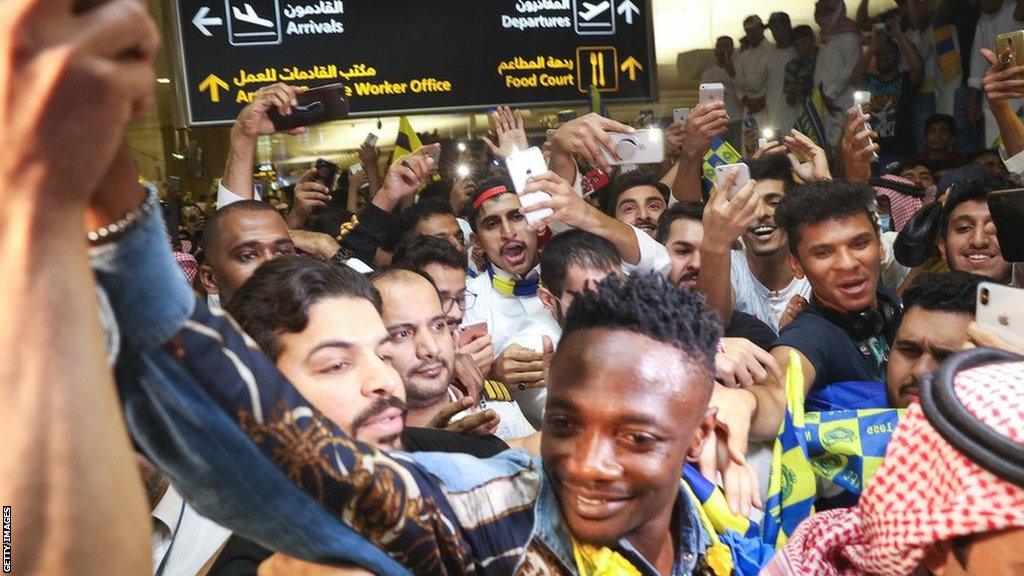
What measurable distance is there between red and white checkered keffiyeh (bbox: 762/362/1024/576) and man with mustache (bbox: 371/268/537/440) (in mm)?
1090

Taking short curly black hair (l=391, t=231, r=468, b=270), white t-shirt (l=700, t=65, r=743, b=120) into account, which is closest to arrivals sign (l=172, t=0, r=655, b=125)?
short curly black hair (l=391, t=231, r=468, b=270)

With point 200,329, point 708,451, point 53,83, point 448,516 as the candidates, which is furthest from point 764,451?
point 53,83

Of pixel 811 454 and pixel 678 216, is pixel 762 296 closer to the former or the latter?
pixel 678 216

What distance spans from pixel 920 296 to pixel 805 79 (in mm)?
6559

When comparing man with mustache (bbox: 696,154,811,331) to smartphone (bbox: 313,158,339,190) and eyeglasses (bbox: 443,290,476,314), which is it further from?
smartphone (bbox: 313,158,339,190)

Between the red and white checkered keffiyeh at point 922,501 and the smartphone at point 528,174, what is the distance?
6.39ft

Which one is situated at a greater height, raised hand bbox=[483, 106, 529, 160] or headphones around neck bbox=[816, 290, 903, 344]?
raised hand bbox=[483, 106, 529, 160]

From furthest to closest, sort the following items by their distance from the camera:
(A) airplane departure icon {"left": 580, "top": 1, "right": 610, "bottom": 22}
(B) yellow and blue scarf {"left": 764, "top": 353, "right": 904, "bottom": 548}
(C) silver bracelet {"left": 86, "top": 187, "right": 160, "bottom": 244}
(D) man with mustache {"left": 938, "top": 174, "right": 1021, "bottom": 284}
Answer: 1. (A) airplane departure icon {"left": 580, "top": 1, "right": 610, "bottom": 22}
2. (D) man with mustache {"left": 938, "top": 174, "right": 1021, "bottom": 284}
3. (B) yellow and blue scarf {"left": 764, "top": 353, "right": 904, "bottom": 548}
4. (C) silver bracelet {"left": 86, "top": 187, "right": 160, "bottom": 244}

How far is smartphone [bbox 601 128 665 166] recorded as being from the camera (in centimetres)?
420

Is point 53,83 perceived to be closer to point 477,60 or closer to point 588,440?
point 588,440

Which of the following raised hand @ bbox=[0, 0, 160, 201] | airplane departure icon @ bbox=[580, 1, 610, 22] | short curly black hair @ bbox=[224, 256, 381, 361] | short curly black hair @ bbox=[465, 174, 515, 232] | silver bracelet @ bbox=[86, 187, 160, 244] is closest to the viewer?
raised hand @ bbox=[0, 0, 160, 201]

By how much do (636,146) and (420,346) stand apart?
6.06 feet

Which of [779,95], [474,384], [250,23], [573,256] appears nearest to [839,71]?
[779,95]

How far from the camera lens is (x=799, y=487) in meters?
2.11
